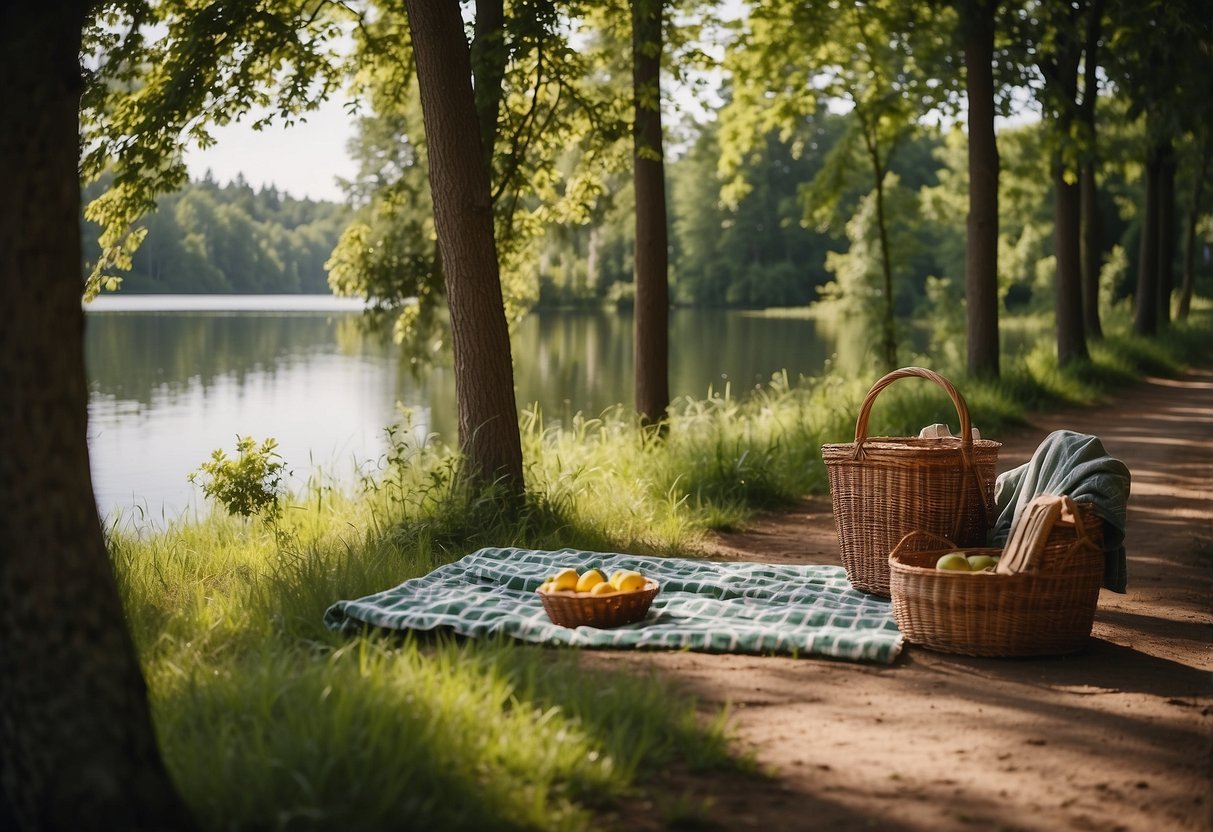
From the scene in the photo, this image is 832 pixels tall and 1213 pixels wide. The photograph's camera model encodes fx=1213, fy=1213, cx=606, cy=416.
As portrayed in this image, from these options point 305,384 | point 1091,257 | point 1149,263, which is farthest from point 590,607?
point 1149,263

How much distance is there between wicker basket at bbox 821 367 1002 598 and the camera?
242 inches

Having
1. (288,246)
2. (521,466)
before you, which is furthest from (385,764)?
(288,246)

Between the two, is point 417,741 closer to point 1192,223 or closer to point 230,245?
point 1192,223

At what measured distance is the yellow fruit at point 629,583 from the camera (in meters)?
5.43

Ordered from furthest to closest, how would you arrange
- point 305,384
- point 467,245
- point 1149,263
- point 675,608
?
point 305,384
point 1149,263
point 467,245
point 675,608

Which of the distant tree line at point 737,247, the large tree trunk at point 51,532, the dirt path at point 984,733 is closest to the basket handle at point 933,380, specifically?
the dirt path at point 984,733

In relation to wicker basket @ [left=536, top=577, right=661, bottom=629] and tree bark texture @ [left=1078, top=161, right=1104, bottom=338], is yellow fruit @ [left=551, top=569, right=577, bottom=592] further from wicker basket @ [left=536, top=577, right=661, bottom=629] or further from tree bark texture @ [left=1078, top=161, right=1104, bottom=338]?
tree bark texture @ [left=1078, top=161, right=1104, bottom=338]

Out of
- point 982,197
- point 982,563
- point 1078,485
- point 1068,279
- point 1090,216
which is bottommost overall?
point 982,563

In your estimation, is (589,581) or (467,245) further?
(467,245)

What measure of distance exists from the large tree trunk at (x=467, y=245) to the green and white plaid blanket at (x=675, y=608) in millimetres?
1165

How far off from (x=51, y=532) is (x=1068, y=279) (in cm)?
1781

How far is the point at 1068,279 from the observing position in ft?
60.5

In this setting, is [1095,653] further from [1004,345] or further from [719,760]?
[1004,345]

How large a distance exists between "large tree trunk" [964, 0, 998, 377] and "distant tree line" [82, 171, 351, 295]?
53732 mm
